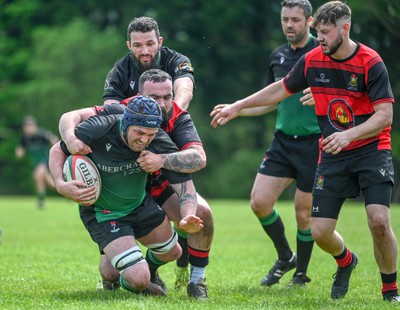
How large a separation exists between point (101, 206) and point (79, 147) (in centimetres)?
60

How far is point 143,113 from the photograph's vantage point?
6305mm

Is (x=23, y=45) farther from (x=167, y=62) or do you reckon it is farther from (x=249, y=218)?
(x=167, y=62)

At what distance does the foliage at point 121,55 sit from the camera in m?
42.1

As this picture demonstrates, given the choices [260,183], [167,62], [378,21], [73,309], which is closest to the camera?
[73,309]

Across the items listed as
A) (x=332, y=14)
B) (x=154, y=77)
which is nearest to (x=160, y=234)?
(x=154, y=77)

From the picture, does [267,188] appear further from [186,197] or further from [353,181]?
[186,197]

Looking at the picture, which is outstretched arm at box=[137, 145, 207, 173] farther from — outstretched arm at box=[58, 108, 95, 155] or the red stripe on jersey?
the red stripe on jersey

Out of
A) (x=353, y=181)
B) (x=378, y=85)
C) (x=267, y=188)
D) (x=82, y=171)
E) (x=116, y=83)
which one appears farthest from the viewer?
(x=267, y=188)

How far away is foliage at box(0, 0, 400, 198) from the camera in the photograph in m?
42.1

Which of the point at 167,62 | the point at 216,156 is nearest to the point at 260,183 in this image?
the point at 167,62

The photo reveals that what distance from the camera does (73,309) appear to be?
592 centimetres

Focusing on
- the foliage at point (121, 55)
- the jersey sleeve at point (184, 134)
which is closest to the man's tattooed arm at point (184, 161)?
the jersey sleeve at point (184, 134)

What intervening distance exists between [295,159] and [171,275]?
5.93 feet

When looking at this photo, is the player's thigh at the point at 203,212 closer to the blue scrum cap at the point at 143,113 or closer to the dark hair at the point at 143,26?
the blue scrum cap at the point at 143,113
